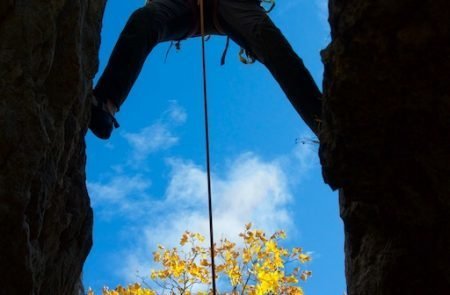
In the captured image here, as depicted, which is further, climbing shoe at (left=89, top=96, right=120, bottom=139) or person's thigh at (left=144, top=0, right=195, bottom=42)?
person's thigh at (left=144, top=0, right=195, bottom=42)

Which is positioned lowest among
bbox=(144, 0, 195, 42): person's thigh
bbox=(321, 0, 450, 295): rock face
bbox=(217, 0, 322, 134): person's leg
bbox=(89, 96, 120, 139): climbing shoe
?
bbox=(321, 0, 450, 295): rock face

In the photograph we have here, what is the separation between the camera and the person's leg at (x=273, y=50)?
3961mm

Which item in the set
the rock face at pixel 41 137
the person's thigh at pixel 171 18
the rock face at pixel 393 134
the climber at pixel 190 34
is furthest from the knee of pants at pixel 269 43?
the rock face at pixel 41 137

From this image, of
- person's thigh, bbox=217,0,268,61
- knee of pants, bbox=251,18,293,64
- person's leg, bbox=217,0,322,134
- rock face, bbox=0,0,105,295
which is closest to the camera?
rock face, bbox=0,0,105,295

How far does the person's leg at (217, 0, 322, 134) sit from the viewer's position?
3.96m

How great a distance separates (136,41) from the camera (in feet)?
13.8

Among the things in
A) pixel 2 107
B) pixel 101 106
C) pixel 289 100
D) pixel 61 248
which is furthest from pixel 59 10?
pixel 289 100

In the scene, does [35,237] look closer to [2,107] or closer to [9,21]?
[2,107]

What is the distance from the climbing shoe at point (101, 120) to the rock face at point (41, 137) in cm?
23

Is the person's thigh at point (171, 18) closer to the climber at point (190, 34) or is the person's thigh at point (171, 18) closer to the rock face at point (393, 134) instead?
the climber at point (190, 34)

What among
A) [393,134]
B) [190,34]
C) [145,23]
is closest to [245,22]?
[190,34]

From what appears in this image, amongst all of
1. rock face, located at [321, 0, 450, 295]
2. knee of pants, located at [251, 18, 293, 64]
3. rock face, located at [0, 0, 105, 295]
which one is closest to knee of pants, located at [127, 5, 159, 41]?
rock face, located at [0, 0, 105, 295]

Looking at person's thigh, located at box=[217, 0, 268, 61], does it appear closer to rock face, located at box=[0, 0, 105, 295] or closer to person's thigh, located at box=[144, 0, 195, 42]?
person's thigh, located at box=[144, 0, 195, 42]

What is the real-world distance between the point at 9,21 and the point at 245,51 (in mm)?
2215
